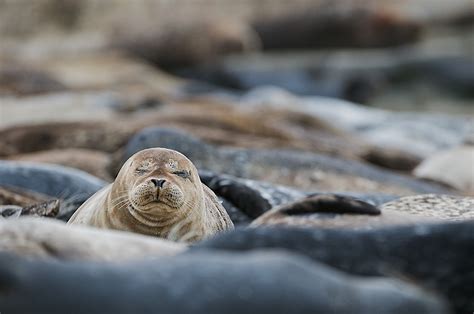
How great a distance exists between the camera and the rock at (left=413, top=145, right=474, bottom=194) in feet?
33.8

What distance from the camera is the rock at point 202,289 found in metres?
2.96

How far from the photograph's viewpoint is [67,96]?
15.5 metres

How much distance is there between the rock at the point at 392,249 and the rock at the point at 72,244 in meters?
0.21

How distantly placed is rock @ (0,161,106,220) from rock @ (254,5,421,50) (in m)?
21.0

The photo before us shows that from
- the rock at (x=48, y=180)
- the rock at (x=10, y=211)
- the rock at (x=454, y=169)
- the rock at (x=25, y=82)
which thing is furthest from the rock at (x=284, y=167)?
the rock at (x=25, y=82)

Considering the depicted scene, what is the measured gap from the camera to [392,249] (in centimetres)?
→ 356

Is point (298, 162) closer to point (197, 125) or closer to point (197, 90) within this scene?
point (197, 125)

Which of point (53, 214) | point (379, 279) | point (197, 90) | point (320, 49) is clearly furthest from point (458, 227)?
point (320, 49)

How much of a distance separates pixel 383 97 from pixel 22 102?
11773mm

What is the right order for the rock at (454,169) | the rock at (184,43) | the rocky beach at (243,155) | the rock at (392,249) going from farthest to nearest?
1. the rock at (184,43)
2. the rock at (454,169)
3. the rock at (392,249)
4. the rocky beach at (243,155)

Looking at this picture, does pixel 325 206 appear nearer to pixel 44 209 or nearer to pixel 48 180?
pixel 44 209

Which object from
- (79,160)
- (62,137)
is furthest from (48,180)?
(62,137)

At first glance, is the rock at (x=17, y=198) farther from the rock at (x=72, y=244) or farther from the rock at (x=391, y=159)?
the rock at (x=391, y=159)

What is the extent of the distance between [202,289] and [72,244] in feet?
2.19
